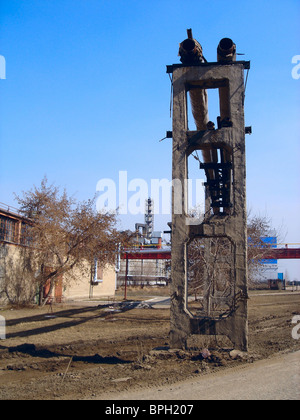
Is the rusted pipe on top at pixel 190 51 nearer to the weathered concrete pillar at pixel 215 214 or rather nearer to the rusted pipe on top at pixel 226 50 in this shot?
the weathered concrete pillar at pixel 215 214

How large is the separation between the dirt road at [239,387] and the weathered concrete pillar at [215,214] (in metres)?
1.39

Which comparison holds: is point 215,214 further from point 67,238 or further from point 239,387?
point 67,238

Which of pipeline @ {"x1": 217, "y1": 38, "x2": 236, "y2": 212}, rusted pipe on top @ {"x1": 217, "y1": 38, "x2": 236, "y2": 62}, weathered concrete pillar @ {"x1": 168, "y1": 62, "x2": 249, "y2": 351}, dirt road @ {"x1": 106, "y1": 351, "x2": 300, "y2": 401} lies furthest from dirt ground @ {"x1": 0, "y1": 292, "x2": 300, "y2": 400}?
rusted pipe on top @ {"x1": 217, "y1": 38, "x2": 236, "y2": 62}

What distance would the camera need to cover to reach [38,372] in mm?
6879

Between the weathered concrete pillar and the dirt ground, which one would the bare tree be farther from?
the weathered concrete pillar

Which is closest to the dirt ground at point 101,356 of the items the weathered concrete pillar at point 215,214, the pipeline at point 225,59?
the weathered concrete pillar at point 215,214

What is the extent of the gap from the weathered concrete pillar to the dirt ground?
1.83 ft

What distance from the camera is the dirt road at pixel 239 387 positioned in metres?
5.06

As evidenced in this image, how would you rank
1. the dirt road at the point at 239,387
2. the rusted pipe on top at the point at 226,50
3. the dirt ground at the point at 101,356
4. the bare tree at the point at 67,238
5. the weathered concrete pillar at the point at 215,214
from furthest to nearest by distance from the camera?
1. the bare tree at the point at 67,238
2. the rusted pipe on top at the point at 226,50
3. the weathered concrete pillar at the point at 215,214
4. the dirt ground at the point at 101,356
5. the dirt road at the point at 239,387

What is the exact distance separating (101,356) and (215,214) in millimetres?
4050

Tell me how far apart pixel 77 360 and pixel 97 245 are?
1091 centimetres

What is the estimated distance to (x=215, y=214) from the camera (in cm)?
843
